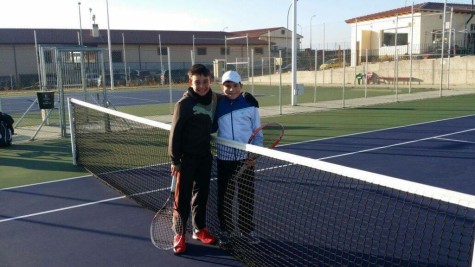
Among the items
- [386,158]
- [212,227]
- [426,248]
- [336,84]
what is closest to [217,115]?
[212,227]

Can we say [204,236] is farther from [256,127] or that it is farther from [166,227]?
[256,127]

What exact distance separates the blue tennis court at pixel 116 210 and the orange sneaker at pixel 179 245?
0.07m

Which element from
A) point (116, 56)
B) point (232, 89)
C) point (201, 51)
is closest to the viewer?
point (232, 89)

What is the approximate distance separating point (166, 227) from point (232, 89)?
6.14 ft

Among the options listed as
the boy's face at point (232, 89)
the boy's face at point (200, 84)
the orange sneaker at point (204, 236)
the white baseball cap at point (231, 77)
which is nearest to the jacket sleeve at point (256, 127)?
the boy's face at point (232, 89)

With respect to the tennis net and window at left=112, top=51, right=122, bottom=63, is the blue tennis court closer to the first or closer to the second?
the tennis net

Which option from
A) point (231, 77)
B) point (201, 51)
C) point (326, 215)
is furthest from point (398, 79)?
point (231, 77)

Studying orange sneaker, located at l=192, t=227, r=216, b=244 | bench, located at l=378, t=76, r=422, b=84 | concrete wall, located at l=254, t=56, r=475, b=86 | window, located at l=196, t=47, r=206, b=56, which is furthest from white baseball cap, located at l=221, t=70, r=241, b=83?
window, located at l=196, t=47, r=206, b=56

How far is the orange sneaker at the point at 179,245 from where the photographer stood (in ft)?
17.2

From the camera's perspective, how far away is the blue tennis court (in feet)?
17.0

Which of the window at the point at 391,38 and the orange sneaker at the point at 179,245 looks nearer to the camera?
the orange sneaker at the point at 179,245

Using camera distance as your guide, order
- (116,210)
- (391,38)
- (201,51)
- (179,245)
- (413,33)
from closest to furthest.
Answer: (179,245) < (116,210) < (413,33) < (391,38) < (201,51)

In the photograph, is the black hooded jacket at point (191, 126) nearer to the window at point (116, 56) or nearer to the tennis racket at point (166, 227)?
the tennis racket at point (166, 227)

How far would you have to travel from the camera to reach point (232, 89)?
5.01 meters
